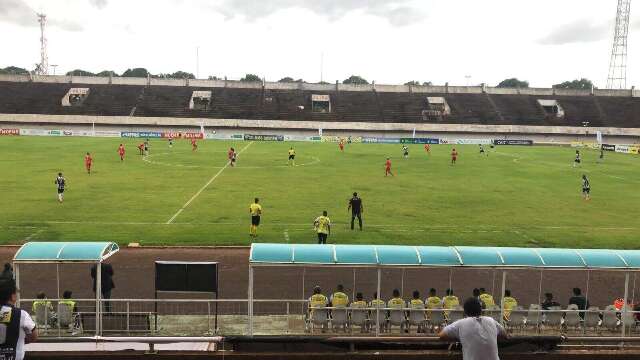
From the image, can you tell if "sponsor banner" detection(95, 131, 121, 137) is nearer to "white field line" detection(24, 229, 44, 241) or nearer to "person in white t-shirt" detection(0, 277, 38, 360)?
"white field line" detection(24, 229, 44, 241)

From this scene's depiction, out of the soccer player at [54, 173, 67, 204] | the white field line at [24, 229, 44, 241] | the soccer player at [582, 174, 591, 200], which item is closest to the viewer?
the white field line at [24, 229, 44, 241]

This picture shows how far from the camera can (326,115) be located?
302ft

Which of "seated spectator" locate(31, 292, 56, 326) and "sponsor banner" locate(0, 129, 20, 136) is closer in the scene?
"seated spectator" locate(31, 292, 56, 326)

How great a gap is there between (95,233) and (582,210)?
80.5ft

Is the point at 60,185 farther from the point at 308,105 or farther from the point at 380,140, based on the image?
the point at 308,105

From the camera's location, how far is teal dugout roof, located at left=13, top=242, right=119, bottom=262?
37.7 feet

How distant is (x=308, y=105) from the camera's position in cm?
9631

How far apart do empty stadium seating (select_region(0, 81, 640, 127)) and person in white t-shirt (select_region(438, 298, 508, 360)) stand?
85678 mm

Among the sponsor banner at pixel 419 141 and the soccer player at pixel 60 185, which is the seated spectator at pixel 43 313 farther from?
the sponsor banner at pixel 419 141

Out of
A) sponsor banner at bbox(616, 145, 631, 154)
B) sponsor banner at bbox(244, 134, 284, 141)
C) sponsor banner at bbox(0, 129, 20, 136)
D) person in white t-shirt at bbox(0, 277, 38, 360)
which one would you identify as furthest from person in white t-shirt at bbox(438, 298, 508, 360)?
sponsor banner at bbox(0, 129, 20, 136)

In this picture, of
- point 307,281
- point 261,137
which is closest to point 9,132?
point 261,137

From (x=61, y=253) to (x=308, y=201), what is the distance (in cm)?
1823

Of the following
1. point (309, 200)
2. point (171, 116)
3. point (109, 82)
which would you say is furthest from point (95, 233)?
point (109, 82)

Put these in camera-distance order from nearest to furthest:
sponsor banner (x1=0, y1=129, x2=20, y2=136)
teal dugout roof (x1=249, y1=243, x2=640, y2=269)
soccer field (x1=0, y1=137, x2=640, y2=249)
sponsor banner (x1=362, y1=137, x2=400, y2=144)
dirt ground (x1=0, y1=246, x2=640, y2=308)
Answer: teal dugout roof (x1=249, y1=243, x2=640, y2=269)
dirt ground (x1=0, y1=246, x2=640, y2=308)
soccer field (x1=0, y1=137, x2=640, y2=249)
sponsor banner (x1=0, y1=129, x2=20, y2=136)
sponsor banner (x1=362, y1=137, x2=400, y2=144)
